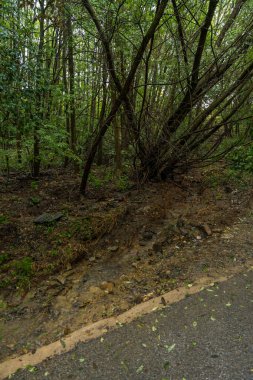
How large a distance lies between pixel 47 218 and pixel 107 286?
2.17 m

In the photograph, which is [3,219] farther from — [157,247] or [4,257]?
[157,247]

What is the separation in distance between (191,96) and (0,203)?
12.9 ft

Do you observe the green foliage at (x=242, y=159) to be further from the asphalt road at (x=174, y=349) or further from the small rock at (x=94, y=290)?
the small rock at (x=94, y=290)

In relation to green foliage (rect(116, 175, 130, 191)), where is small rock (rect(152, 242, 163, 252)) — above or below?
below

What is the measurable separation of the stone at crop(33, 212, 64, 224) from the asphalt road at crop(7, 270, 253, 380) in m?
2.81

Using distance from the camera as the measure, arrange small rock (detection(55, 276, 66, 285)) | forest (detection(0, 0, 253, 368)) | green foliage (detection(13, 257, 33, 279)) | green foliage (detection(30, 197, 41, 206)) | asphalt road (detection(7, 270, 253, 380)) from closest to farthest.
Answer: asphalt road (detection(7, 270, 253, 380)) → forest (detection(0, 0, 253, 368)) → small rock (detection(55, 276, 66, 285)) → green foliage (detection(13, 257, 33, 279)) → green foliage (detection(30, 197, 41, 206))

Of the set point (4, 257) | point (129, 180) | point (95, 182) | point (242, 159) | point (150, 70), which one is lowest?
point (4, 257)

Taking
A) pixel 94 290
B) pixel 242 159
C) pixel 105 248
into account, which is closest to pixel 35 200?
pixel 105 248

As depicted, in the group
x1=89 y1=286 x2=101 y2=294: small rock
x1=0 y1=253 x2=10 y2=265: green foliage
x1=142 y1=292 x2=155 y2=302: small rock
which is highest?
x1=142 y1=292 x2=155 y2=302: small rock

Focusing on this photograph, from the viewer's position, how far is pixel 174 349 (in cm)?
214

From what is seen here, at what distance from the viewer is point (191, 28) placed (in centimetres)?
494

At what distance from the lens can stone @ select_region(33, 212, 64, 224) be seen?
4.88 m

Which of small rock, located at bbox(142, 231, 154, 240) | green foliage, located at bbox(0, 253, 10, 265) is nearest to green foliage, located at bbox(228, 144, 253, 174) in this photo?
small rock, located at bbox(142, 231, 154, 240)

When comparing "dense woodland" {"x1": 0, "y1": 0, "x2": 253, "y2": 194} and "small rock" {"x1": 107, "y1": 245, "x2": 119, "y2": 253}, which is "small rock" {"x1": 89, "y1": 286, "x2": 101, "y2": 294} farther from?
"dense woodland" {"x1": 0, "y1": 0, "x2": 253, "y2": 194}
